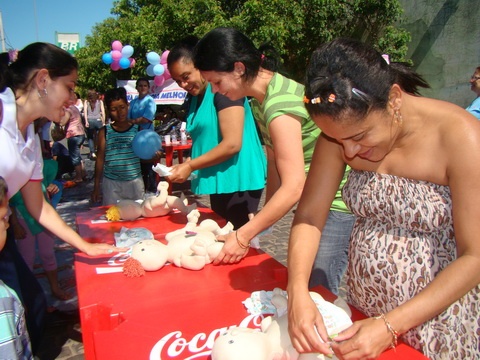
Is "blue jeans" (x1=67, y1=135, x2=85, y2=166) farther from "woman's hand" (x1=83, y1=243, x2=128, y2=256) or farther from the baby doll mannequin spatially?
"woman's hand" (x1=83, y1=243, x2=128, y2=256)

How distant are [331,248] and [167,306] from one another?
792 millimetres

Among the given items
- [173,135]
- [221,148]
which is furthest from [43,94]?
[173,135]

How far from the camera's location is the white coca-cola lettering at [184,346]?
1.18 meters

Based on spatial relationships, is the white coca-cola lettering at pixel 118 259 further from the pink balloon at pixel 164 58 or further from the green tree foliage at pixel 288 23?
the green tree foliage at pixel 288 23

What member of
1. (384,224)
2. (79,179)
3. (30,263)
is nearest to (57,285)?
(30,263)

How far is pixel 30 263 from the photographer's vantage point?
2.98 m

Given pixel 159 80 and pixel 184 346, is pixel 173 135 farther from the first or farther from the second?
pixel 184 346

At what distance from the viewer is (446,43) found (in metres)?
9.81

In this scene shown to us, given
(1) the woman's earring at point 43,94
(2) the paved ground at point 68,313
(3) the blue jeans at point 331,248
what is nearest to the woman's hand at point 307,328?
(3) the blue jeans at point 331,248

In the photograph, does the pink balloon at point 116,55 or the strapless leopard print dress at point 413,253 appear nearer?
the strapless leopard print dress at point 413,253

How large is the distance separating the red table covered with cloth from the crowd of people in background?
0.34ft

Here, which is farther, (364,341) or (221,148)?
(221,148)

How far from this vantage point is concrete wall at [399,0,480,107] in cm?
912

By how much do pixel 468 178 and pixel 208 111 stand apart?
1.55 metres
